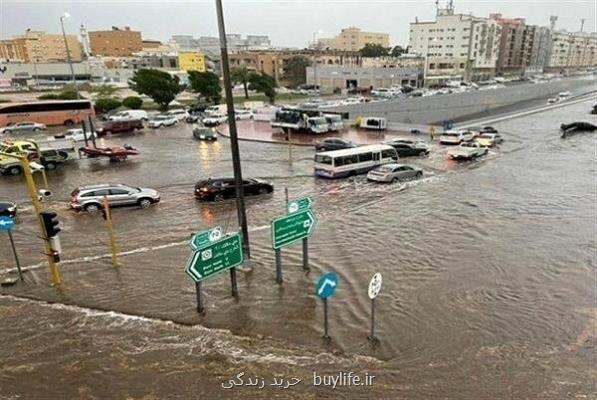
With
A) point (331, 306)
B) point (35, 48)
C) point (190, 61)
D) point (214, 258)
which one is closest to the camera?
point (214, 258)

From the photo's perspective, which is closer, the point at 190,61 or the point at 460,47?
the point at 190,61

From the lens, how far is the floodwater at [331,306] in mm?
9008

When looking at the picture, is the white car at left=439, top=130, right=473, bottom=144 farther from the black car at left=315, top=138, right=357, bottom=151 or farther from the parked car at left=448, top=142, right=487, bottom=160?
the black car at left=315, top=138, right=357, bottom=151

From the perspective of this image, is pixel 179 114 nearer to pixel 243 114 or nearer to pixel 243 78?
pixel 243 114

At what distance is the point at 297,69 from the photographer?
10875 cm

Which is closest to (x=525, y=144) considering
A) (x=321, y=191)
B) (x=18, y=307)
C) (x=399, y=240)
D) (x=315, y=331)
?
(x=321, y=191)

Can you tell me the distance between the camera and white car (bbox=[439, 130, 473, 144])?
37.9 m

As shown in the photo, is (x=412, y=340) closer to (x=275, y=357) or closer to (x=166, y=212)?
(x=275, y=357)

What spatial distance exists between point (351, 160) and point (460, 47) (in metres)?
117

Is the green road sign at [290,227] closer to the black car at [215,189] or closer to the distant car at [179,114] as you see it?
the black car at [215,189]

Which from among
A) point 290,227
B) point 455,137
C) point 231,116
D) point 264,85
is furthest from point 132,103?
point 290,227

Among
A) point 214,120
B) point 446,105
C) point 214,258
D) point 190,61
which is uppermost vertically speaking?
point 190,61

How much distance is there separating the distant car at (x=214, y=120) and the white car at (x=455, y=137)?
76.5 feet

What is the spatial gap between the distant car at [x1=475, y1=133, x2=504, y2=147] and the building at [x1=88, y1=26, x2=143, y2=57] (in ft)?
532
